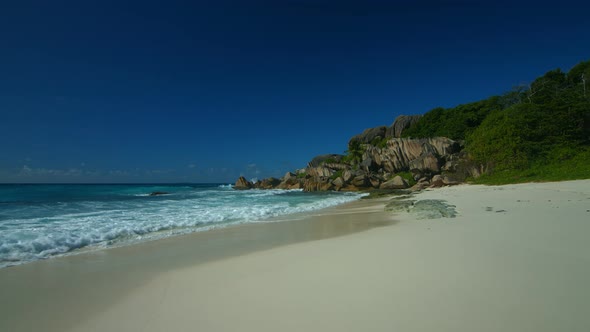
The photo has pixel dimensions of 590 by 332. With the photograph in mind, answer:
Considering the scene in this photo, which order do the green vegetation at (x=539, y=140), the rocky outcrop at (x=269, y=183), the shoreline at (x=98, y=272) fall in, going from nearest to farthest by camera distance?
1. the shoreline at (x=98, y=272)
2. the green vegetation at (x=539, y=140)
3. the rocky outcrop at (x=269, y=183)

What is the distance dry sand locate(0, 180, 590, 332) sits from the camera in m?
2.18

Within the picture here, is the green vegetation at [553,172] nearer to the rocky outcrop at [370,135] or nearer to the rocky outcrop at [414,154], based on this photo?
the rocky outcrop at [414,154]

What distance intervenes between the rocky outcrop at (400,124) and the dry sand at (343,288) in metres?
47.2

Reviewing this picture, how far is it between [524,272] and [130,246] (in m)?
7.00

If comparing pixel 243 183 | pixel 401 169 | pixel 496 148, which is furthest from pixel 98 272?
pixel 243 183

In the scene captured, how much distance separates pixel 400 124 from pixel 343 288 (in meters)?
51.4

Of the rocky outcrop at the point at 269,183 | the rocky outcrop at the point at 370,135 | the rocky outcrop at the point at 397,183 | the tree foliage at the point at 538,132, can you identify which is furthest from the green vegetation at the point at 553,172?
the rocky outcrop at the point at 269,183

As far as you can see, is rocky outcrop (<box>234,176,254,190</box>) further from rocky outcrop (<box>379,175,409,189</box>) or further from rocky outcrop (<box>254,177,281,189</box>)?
rocky outcrop (<box>379,175,409,189</box>)

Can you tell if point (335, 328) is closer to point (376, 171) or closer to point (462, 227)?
point (462, 227)

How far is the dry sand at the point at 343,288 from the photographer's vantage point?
2.18 meters

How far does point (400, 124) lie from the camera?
Answer: 162ft

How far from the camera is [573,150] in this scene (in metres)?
19.8

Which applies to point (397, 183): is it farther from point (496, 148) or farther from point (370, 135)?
point (370, 135)

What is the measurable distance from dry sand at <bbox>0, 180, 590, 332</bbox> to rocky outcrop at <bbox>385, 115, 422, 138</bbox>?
4717cm
